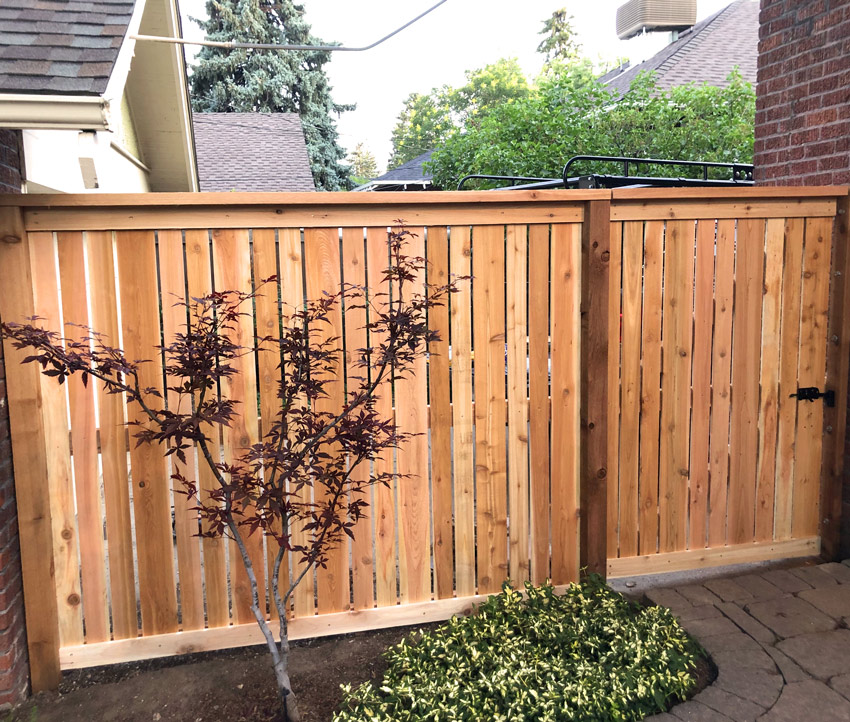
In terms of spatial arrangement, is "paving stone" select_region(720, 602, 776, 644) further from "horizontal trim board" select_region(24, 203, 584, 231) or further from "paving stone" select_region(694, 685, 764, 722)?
"horizontal trim board" select_region(24, 203, 584, 231)

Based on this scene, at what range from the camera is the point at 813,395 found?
4031 millimetres

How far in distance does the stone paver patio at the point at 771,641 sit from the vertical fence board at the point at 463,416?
92 cm

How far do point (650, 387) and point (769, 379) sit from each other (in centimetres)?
72

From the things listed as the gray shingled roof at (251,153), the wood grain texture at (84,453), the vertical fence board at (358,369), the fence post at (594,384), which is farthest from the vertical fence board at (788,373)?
the gray shingled roof at (251,153)

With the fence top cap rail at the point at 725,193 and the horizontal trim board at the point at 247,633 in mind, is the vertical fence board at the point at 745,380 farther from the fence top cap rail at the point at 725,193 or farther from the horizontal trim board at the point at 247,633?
the horizontal trim board at the point at 247,633

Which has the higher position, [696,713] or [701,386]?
[701,386]

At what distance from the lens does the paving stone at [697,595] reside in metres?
3.54

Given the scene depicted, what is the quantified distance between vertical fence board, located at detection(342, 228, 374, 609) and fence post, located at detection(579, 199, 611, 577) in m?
1.06

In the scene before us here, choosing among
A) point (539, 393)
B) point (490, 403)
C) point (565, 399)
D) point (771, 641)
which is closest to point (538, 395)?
point (539, 393)

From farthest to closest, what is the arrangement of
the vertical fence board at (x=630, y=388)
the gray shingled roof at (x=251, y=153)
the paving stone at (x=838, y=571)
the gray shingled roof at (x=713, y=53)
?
the gray shingled roof at (x=251, y=153)
the gray shingled roof at (x=713, y=53)
the paving stone at (x=838, y=571)
the vertical fence board at (x=630, y=388)

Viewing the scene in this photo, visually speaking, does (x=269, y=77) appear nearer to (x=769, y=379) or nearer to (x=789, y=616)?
(x=769, y=379)

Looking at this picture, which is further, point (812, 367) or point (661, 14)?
point (661, 14)

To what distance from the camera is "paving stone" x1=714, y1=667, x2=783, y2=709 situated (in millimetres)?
2791

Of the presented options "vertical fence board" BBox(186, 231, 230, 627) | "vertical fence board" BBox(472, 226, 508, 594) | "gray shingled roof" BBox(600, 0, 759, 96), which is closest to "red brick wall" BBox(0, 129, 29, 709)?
"vertical fence board" BBox(186, 231, 230, 627)
